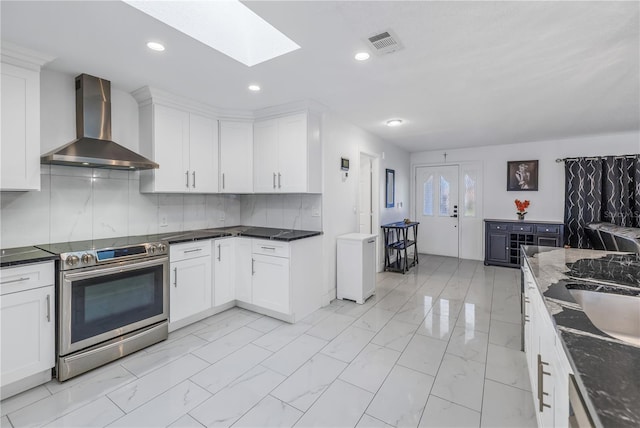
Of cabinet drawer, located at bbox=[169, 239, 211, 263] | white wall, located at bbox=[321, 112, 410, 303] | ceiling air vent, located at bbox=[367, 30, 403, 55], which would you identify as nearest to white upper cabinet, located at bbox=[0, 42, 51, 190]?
cabinet drawer, located at bbox=[169, 239, 211, 263]

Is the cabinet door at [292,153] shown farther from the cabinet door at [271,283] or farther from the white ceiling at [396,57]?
the cabinet door at [271,283]

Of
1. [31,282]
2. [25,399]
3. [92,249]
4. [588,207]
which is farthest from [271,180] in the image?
[588,207]

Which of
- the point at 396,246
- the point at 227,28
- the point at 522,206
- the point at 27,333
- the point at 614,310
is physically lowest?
the point at 27,333

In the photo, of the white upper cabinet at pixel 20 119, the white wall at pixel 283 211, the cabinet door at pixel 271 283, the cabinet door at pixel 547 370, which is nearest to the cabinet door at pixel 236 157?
the white wall at pixel 283 211

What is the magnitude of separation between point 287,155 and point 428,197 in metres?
4.39

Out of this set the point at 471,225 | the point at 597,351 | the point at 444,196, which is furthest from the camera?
the point at 444,196

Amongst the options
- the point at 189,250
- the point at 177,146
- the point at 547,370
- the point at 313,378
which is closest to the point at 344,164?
the point at 177,146

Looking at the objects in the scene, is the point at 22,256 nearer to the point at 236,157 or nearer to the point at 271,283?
the point at 271,283

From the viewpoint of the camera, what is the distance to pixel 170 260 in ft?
9.34

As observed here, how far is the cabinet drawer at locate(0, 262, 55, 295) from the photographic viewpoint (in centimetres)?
192

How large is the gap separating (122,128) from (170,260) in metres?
1.49

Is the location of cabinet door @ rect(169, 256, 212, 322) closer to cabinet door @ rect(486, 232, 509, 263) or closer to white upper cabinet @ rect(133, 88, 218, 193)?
white upper cabinet @ rect(133, 88, 218, 193)

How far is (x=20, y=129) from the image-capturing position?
2.22 meters

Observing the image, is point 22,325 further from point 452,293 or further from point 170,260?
point 452,293
